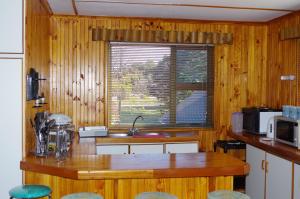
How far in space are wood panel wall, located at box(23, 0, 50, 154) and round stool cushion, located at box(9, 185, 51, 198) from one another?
604 millimetres

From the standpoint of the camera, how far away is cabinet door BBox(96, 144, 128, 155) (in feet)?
14.5

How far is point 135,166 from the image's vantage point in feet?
Result: 9.02

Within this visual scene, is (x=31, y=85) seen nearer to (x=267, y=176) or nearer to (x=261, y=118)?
(x=267, y=176)

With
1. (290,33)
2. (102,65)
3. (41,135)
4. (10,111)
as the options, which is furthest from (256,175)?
(10,111)

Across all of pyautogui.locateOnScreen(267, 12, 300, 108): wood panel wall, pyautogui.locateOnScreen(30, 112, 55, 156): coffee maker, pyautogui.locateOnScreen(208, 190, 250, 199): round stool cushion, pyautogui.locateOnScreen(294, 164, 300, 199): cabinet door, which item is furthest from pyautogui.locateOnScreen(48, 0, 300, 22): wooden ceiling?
pyautogui.locateOnScreen(208, 190, 250, 199): round stool cushion

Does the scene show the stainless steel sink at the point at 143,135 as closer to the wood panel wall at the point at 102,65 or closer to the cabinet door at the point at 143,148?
the cabinet door at the point at 143,148

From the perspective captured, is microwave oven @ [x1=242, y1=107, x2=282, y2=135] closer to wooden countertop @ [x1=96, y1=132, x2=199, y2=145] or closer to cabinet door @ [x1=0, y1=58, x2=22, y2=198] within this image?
wooden countertop @ [x1=96, y1=132, x2=199, y2=145]

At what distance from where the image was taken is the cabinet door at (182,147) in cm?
457

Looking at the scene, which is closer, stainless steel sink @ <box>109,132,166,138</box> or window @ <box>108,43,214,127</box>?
stainless steel sink @ <box>109,132,166,138</box>

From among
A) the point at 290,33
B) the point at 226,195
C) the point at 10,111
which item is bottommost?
the point at 226,195

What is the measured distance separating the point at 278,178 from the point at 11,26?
3056 mm

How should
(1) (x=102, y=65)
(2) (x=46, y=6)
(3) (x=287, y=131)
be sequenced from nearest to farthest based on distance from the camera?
(3) (x=287, y=131), (2) (x=46, y=6), (1) (x=102, y=65)

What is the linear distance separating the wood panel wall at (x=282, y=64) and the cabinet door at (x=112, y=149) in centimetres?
223

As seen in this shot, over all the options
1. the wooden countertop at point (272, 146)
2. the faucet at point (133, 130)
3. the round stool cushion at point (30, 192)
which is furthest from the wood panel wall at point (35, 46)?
the wooden countertop at point (272, 146)
